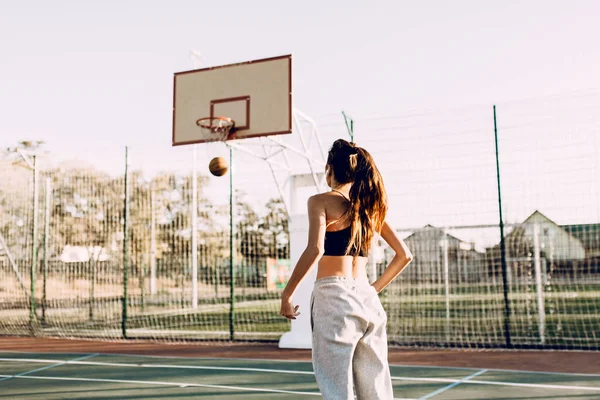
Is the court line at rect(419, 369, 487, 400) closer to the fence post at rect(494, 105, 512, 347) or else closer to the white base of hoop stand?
the fence post at rect(494, 105, 512, 347)

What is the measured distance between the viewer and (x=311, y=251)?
2.39m

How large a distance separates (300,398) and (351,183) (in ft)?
10.1

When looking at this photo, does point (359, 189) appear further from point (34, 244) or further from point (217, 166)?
point (34, 244)

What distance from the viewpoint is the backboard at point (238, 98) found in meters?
8.64

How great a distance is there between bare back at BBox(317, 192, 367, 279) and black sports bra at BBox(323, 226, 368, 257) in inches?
0.5

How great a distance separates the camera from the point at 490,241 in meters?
9.02

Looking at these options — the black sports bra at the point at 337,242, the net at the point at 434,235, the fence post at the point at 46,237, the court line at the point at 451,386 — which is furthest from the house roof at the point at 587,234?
the fence post at the point at 46,237

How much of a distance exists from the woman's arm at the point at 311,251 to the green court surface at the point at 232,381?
302 centimetres

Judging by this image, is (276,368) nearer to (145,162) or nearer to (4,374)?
(4,374)

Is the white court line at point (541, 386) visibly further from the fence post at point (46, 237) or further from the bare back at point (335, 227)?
the fence post at point (46, 237)

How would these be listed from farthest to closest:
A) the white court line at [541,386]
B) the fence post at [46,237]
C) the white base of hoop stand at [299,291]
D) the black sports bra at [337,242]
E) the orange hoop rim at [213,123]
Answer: the fence post at [46,237], the orange hoop rim at [213,123], the white base of hoop stand at [299,291], the white court line at [541,386], the black sports bra at [337,242]

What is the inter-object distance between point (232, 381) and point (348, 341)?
156 inches

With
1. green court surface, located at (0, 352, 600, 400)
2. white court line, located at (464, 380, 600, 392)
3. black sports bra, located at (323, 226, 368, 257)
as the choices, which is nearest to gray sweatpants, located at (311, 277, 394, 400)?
black sports bra, located at (323, 226, 368, 257)

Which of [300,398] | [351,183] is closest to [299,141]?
[300,398]
